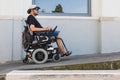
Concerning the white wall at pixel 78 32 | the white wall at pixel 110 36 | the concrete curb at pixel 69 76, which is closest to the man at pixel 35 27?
the white wall at pixel 78 32

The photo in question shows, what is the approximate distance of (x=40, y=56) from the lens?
362 inches

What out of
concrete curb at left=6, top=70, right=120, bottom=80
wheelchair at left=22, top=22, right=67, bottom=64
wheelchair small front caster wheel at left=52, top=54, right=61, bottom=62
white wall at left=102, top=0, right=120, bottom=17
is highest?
white wall at left=102, top=0, right=120, bottom=17

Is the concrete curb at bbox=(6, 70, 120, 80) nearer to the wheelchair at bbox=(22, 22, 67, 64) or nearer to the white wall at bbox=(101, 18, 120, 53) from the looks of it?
the wheelchair at bbox=(22, 22, 67, 64)

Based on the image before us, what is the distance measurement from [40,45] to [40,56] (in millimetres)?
266

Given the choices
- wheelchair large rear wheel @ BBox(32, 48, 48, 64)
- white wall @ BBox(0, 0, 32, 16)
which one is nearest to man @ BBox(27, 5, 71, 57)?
wheelchair large rear wheel @ BBox(32, 48, 48, 64)

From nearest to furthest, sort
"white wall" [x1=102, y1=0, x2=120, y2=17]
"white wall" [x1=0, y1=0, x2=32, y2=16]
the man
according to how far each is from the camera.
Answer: the man < "white wall" [x1=0, y1=0, x2=32, y2=16] < "white wall" [x1=102, y1=0, x2=120, y2=17]

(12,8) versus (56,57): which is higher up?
(12,8)

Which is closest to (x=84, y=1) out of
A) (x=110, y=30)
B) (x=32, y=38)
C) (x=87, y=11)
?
(x=87, y=11)

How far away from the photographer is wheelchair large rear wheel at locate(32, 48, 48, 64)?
29.9ft

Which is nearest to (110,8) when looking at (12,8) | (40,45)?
(40,45)

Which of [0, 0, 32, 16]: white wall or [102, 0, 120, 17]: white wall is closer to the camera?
[0, 0, 32, 16]: white wall

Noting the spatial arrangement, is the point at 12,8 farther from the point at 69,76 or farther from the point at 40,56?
the point at 69,76

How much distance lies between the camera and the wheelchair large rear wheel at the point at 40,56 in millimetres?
9123

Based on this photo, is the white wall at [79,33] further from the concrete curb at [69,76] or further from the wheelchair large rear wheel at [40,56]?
the concrete curb at [69,76]
